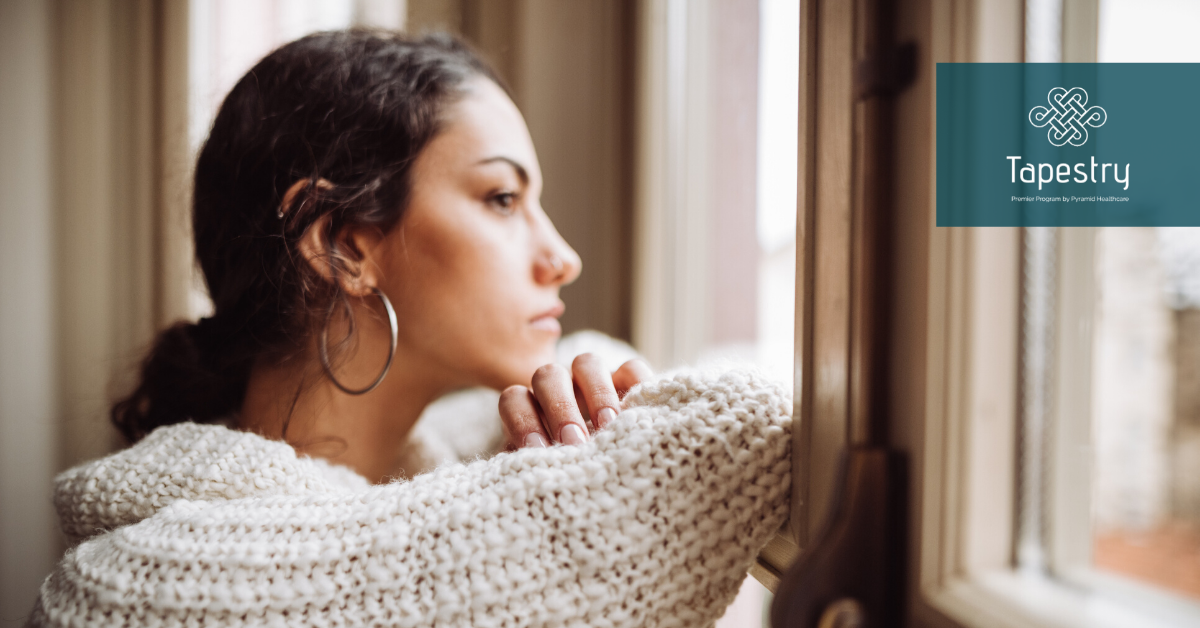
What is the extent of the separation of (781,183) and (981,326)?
555 mm

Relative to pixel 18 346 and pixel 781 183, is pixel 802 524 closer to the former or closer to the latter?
pixel 781 183

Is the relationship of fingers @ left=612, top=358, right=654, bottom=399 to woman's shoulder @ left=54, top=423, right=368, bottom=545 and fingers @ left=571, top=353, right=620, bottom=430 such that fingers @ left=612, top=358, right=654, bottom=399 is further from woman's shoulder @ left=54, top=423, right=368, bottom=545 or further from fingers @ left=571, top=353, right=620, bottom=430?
woman's shoulder @ left=54, top=423, right=368, bottom=545

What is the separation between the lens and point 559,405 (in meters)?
0.57

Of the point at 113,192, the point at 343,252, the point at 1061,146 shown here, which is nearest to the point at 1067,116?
the point at 1061,146

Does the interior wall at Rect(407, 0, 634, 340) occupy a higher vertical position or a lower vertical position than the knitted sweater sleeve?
higher

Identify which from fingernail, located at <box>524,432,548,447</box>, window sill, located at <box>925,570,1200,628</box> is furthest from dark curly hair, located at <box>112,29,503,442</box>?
window sill, located at <box>925,570,1200,628</box>

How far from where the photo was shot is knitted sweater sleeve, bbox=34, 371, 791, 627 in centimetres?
42

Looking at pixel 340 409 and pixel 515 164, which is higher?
pixel 515 164

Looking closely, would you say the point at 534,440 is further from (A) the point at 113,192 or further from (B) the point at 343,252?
(A) the point at 113,192

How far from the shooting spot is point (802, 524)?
0.44 m

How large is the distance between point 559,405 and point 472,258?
0.23m

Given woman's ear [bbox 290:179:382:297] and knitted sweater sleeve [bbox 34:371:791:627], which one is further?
woman's ear [bbox 290:179:382:297]

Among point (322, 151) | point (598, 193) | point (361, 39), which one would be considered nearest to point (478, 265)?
point (322, 151)

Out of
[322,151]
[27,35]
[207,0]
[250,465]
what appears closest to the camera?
[250,465]
